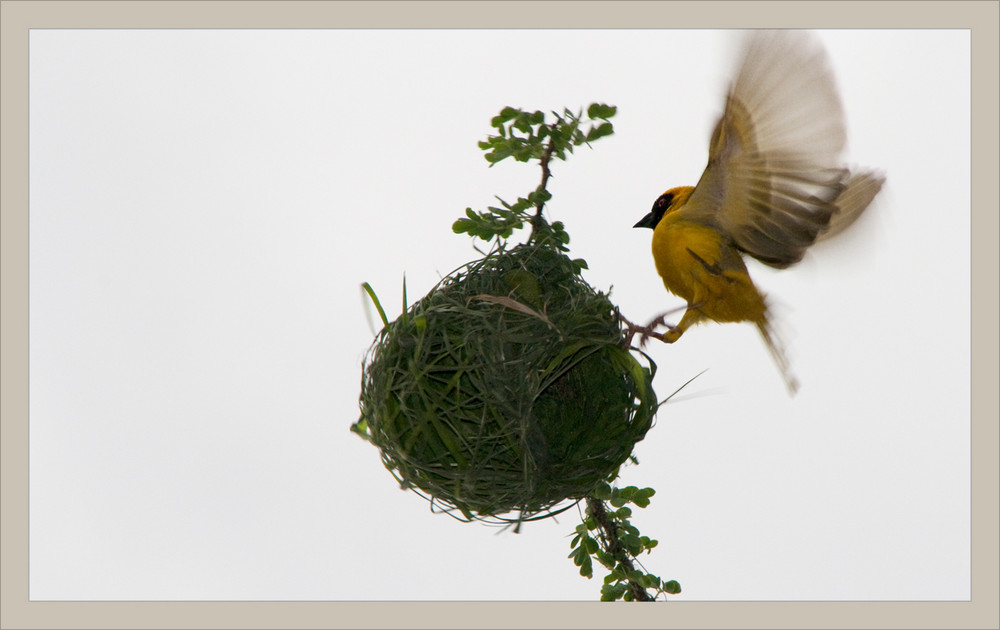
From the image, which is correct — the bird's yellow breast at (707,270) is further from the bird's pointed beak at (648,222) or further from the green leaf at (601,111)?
the green leaf at (601,111)

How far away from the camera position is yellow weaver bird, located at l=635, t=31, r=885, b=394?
4.68 ft

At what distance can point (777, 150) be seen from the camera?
4.97ft

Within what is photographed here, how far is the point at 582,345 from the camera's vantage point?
1.43m

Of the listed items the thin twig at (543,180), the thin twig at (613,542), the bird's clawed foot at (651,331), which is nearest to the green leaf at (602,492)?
the thin twig at (613,542)

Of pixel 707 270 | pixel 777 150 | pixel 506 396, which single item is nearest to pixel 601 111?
pixel 777 150

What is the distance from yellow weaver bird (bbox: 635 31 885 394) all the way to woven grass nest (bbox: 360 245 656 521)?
0.22 metres

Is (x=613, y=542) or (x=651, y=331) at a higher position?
(x=651, y=331)

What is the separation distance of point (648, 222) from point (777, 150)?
1.81ft

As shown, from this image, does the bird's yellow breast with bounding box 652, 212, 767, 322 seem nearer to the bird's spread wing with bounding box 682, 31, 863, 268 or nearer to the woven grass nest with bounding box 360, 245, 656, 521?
the bird's spread wing with bounding box 682, 31, 863, 268

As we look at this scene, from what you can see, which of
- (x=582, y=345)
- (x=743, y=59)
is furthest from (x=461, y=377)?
(x=743, y=59)

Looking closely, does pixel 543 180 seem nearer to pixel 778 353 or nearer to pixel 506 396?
pixel 506 396

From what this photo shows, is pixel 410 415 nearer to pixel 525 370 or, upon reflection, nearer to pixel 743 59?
pixel 525 370

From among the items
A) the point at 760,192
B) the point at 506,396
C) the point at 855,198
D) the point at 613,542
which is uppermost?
the point at 855,198

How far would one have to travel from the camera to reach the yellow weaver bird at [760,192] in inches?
56.2
